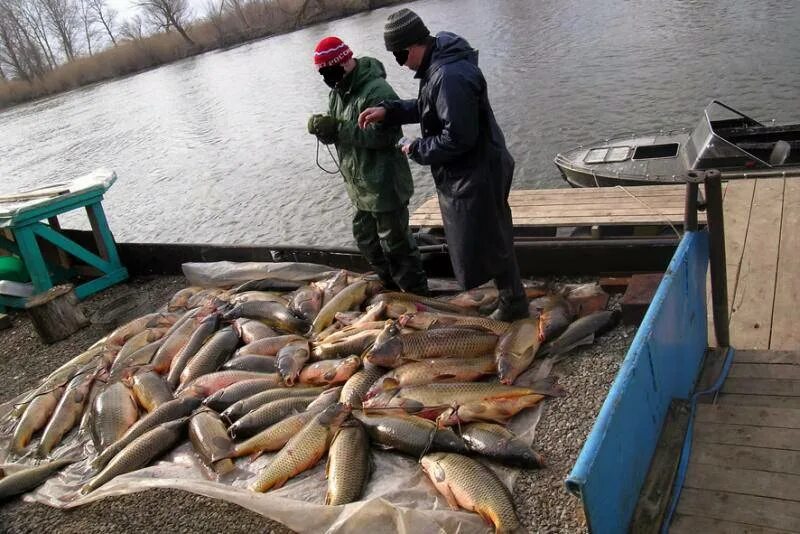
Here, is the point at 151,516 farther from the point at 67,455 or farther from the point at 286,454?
the point at 67,455

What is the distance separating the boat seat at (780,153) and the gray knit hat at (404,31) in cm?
540

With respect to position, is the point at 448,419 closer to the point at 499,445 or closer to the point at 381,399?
the point at 499,445

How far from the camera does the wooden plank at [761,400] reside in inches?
124

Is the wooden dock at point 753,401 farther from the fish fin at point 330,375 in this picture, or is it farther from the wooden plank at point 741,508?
the fish fin at point 330,375

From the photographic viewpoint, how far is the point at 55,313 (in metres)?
6.57

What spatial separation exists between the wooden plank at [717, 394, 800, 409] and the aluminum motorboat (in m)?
3.67

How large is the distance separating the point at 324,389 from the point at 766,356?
269 cm

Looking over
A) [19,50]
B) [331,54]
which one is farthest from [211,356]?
[19,50]

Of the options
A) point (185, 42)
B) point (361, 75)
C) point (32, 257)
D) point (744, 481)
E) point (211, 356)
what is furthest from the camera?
point (185, 42)

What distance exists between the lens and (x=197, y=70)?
3700cm

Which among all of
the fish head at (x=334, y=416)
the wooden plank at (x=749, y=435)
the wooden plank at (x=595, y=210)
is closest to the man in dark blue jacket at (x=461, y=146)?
the fish head at (x=334, y=416)

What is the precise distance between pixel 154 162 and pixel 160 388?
17.1 meters

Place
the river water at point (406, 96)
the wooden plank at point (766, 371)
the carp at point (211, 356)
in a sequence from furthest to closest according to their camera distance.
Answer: the river water at point (406, 96), the carp at point (211, 356), the wooden plank at point (766, 371)

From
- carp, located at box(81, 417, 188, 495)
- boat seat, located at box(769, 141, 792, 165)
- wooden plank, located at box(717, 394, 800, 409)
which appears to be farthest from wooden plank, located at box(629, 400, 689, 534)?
boat seat, located at box(769, 141, 792, 165)
